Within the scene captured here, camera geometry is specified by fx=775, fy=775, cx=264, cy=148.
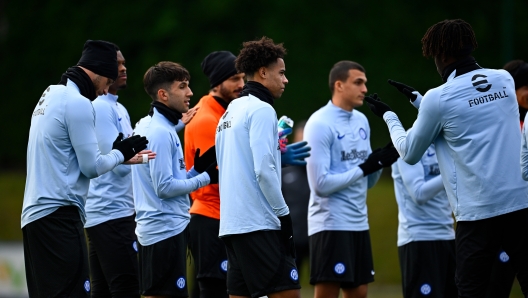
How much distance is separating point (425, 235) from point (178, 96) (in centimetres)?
267

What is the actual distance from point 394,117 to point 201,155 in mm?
1746

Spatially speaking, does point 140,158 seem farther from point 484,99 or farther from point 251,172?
point 484,99

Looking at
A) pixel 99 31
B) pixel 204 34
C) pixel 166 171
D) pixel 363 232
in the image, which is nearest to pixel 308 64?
pixel 204 34

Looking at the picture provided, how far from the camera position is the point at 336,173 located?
7.44m

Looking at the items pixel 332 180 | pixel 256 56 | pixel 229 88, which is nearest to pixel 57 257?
pixel 256 56

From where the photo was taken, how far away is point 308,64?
59.3ft

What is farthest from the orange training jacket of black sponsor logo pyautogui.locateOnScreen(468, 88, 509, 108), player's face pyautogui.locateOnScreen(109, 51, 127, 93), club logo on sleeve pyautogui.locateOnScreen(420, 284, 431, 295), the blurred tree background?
the blurred tree background

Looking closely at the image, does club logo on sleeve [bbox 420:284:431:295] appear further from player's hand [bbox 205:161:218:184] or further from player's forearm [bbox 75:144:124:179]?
player's forearm [bbox 75:144:124:179]

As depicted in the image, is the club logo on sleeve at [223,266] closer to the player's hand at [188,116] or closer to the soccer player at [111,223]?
the soccer player at [111,223]

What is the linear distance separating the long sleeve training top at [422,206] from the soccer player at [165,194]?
1923mm

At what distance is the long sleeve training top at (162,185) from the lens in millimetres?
6320

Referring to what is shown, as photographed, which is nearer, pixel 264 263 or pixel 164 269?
pixel 264 263

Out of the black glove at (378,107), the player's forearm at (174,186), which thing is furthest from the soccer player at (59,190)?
the black glove at (378,107)

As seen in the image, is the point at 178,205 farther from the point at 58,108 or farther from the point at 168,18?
the point at 168,18
